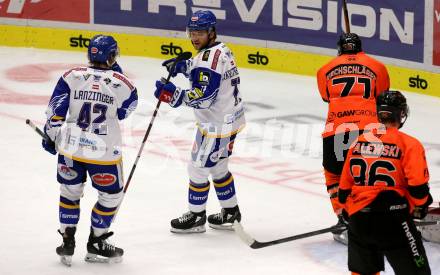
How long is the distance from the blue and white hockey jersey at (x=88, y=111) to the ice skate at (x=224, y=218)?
131cm

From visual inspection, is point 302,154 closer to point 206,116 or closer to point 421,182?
point 206,116

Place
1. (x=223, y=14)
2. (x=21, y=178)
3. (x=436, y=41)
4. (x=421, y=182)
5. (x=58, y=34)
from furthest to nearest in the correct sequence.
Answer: (x=58, y=34), (x=223, y=14), (x=436, y=41), (x=21, y=178), (x=421, y=182)

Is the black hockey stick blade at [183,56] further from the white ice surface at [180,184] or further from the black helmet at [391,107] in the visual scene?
the black helmet at [391,107]

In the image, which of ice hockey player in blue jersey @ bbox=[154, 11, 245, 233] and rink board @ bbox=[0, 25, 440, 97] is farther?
rink board @ bbox=[0, 25, 440, 97]

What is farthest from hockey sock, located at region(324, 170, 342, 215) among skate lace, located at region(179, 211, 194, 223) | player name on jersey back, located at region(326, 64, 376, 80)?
skate lace, located at region(179, 211, 194, 223)

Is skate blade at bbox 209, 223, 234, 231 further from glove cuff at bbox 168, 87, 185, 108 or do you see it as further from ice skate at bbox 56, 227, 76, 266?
ice skate at bbox 56, 227, 76, 266

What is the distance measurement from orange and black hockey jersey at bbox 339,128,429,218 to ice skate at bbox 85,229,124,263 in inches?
80.2

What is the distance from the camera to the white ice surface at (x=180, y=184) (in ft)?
22.4

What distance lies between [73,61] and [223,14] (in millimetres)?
2098

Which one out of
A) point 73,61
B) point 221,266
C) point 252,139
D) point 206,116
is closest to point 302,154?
point 252,139

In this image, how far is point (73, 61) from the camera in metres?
13.5

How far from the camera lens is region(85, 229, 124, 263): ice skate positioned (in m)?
6.75


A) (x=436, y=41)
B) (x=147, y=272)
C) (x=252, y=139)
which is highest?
A: (x=436, y=41)

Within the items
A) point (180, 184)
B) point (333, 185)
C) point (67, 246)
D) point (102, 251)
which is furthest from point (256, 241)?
point (180, 184)
